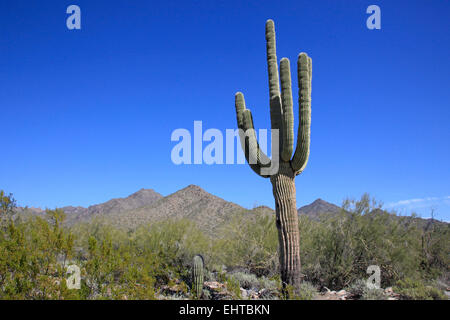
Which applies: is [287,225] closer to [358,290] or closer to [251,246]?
[358,290]

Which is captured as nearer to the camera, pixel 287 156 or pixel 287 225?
pixel 287 225

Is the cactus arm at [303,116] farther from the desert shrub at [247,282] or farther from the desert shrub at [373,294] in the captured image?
the desert shrub at [247,282]

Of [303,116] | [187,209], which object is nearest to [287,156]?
[303,116]

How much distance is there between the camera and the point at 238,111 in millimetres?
9148

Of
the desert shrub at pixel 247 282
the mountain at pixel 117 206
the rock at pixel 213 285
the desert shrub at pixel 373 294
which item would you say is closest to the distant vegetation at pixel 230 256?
the desert shrub at pixel 247 282

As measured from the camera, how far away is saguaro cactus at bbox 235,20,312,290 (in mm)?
7656

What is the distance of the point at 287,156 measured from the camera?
26.4ft

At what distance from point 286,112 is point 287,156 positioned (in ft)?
3.49

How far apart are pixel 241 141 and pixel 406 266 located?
22.5 feet

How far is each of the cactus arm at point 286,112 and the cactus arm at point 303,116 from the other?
19 cm

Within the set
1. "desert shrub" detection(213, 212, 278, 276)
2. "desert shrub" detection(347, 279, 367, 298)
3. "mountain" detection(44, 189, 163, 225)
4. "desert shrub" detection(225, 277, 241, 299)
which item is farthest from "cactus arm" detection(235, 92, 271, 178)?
"mountain" detection(44, 189, 163, 225)

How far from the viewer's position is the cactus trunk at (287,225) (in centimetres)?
752
